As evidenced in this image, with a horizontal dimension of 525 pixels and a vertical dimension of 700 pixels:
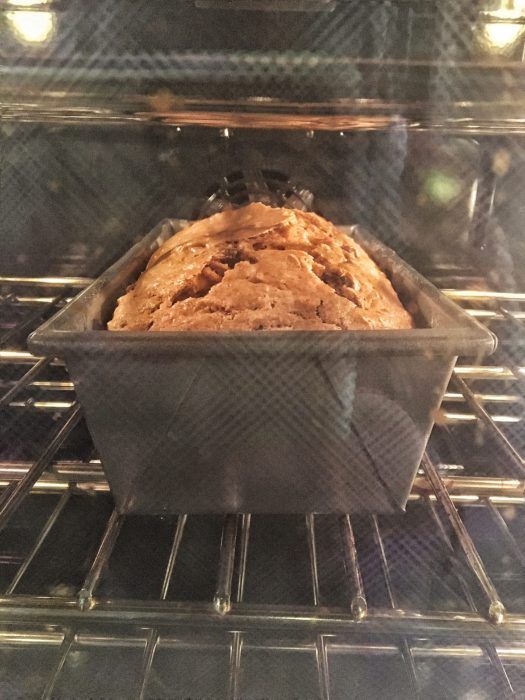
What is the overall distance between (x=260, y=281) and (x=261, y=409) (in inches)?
11.8

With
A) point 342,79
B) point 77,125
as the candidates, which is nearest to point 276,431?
point 342,79

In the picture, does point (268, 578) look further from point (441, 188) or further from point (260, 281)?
point (441, 188)

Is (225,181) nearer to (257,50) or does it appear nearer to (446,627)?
(257,50)

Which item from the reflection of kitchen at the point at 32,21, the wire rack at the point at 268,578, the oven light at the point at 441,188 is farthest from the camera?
the oven light at the point at 441,188

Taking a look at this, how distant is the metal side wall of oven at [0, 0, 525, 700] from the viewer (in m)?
0.72

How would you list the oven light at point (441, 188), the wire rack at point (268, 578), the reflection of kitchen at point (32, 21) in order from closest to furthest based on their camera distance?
the wire rack at point (268, 578), the reflection of kitchen at point (32, 21), the oven light at point (441, 188)

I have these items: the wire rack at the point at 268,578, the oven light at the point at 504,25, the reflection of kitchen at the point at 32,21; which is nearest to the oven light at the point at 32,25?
the reflection of kitchen at the point at 32,21

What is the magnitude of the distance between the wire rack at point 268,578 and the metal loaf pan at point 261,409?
7 centimetres

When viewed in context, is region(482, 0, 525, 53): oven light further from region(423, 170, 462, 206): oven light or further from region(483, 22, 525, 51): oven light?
region(423, 170, 462, 206): oven light

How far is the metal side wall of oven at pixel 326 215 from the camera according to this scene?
2.37ft

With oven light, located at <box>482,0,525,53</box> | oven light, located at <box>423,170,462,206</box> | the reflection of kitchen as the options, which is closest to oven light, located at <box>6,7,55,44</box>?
the reflection of kitchen

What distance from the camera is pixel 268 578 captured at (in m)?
0.89

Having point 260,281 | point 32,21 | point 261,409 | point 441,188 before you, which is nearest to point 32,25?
point 32,21

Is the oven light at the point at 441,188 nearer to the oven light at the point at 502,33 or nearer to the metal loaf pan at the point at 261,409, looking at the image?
the oven light at the point at 502,33
